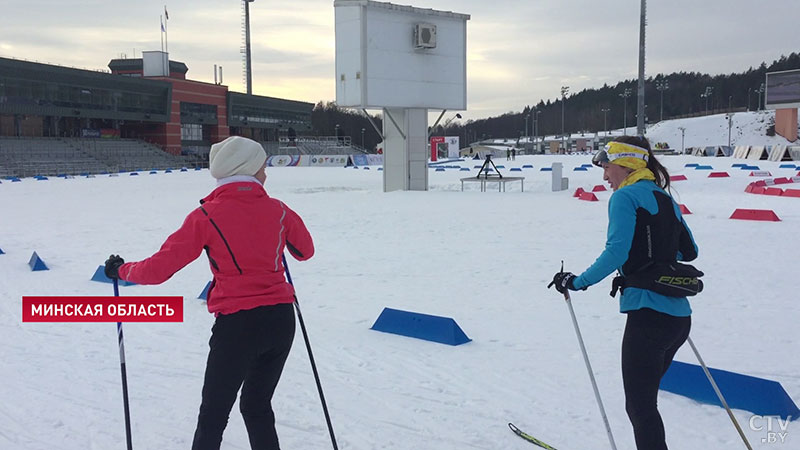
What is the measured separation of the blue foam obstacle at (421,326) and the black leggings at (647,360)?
3200 mm

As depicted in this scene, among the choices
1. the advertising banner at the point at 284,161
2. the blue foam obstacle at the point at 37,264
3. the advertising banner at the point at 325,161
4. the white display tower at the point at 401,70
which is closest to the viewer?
the blue foam obstacle at the point at 37,264

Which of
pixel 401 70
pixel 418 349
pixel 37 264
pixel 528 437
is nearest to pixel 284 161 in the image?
pixel 401 70

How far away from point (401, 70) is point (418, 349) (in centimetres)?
1949

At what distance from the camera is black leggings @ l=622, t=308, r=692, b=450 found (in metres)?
3.01

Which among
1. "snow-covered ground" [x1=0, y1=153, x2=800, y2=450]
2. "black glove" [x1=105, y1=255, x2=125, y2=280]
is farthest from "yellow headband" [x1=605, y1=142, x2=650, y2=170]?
"black glove" [x1=105, y1=255, x2=125, y2=280]

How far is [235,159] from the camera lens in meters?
3.01

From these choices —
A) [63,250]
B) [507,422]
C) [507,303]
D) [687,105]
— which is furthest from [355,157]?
[687,105]

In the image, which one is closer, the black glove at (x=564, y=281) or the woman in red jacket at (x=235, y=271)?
the woman in red jacket at (x=235, y=271)

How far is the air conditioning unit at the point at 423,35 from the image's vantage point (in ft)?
80.5

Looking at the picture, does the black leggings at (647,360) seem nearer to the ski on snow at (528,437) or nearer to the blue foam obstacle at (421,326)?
the ski on snow at (528,437)

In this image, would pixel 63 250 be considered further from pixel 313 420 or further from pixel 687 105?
pixel 687 105

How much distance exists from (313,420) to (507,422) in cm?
134
